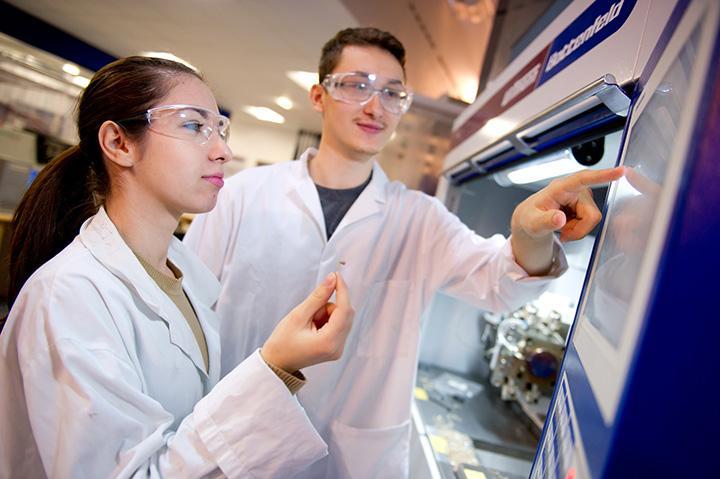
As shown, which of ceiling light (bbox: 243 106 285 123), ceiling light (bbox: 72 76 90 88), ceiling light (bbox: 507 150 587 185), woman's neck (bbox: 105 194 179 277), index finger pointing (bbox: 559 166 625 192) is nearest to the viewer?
index finger pointing (bbox: 559 166 625 192)

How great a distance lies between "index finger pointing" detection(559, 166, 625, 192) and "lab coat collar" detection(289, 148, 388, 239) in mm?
782

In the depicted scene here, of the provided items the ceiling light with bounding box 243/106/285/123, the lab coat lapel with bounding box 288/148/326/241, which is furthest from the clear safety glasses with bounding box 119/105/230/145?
the ceiling light with bounding box 243/106/285/123

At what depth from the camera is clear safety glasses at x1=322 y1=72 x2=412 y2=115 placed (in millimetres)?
1457

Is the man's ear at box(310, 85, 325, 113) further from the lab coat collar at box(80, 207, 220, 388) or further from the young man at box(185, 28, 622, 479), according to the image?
the lab coat collar at box(80, 207, 220, 388)

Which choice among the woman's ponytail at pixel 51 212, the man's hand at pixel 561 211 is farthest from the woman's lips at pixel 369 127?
the woman's ponytail at pixel 51 212

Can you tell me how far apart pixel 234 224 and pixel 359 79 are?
2.45 feet

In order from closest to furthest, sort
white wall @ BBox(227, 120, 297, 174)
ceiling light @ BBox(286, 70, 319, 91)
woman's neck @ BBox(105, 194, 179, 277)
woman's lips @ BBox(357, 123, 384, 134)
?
woman's neck @ BBox(105, 194, 179, 277)
woman's lips @ BBox(357, 123, 384, 134)
ceiling light @ BBox(286, 70, 319, 91)
white wall @ BBox(227, 120, 297, 174)

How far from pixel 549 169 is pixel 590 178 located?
1.82 ft

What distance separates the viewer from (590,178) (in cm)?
75

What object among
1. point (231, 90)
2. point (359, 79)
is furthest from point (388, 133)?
point (231, 90)

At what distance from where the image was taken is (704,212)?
31cm

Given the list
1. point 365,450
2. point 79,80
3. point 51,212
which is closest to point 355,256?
point 365,450

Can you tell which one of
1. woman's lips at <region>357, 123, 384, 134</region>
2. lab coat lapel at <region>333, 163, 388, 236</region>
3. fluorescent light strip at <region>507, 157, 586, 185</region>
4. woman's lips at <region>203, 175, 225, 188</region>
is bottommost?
woman's lips at <region>203, 175, 225, 188</region>

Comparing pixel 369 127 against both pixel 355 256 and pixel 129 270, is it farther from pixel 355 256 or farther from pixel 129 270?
pixel 129 270
